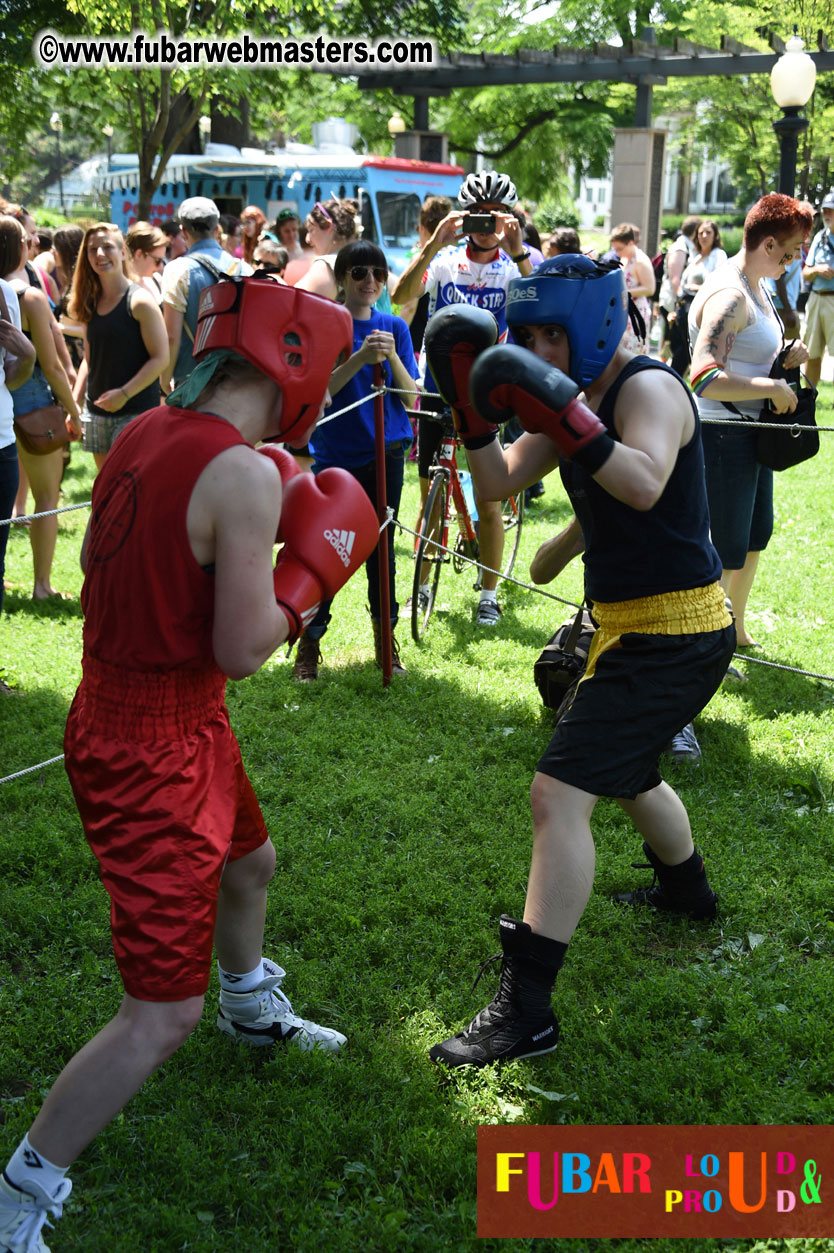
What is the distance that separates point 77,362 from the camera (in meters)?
11.8

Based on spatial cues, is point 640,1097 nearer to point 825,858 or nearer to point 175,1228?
point 175,1228

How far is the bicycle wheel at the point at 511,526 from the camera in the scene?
6891 mm

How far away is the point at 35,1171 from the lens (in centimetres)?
200

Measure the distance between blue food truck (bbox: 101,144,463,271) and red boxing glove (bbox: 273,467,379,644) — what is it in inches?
591

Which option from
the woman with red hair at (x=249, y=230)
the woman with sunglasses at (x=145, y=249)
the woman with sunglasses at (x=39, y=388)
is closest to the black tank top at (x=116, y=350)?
the woman with sunglasses at (x=39, y=388)

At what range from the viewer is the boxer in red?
78.9 inches

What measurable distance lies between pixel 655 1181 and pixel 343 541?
1.56 metres

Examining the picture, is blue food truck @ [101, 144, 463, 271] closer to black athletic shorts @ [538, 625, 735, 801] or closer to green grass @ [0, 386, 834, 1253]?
green grass @ [0, 386, 834, 1253]

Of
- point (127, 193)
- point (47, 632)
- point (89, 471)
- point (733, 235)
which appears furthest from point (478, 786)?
point (733, 235)

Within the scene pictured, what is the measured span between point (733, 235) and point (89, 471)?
3427cm

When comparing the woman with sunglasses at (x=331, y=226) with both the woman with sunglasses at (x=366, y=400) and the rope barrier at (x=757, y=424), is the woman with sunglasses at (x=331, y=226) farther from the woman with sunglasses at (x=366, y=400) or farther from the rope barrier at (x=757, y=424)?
the rope barrier at (x=757, y=424)

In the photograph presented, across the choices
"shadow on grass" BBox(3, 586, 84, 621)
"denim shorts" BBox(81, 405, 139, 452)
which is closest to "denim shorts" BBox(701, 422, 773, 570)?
"denim shorts" BBox(81, 405, 139, 452)

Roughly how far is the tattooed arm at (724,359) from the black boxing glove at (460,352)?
83.4 inches

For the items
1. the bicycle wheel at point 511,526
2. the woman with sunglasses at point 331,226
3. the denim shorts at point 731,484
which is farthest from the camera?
the bicycle wheel at point 511,526
